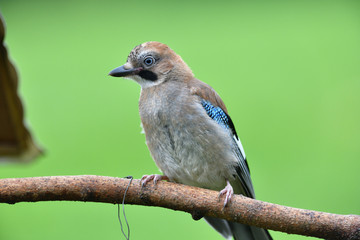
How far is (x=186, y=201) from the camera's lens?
2.90 m

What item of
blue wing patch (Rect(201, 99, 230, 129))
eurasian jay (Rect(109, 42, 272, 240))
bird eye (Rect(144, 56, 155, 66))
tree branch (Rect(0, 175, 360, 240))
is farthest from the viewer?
bird eye (Rect(144, 56, 155, 66))

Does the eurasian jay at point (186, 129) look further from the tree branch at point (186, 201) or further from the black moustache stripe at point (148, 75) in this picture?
the tree branch at point (186, 201)

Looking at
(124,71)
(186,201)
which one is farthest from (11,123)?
(186,201)

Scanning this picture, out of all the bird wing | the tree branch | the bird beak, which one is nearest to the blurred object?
the bird beak

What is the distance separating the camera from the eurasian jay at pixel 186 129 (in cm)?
334

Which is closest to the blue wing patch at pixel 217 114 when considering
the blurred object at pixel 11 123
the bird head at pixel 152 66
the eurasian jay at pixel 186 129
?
the eurasian jay at pixel 186 129

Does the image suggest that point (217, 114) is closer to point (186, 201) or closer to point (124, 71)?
point (124, 71)

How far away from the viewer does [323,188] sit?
17.2 ft

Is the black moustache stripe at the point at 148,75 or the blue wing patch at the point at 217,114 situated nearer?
the blue wing patch at the point at 217,114

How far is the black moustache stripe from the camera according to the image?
3.58 m

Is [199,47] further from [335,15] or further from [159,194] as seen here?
[159,194]

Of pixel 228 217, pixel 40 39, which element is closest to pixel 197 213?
pixel 228 217

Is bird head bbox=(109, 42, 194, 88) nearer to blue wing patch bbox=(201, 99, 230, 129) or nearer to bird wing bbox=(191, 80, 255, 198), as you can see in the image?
bird wing bbox=(191, 80, 255, 198)

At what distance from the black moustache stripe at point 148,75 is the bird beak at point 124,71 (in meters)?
0.04
